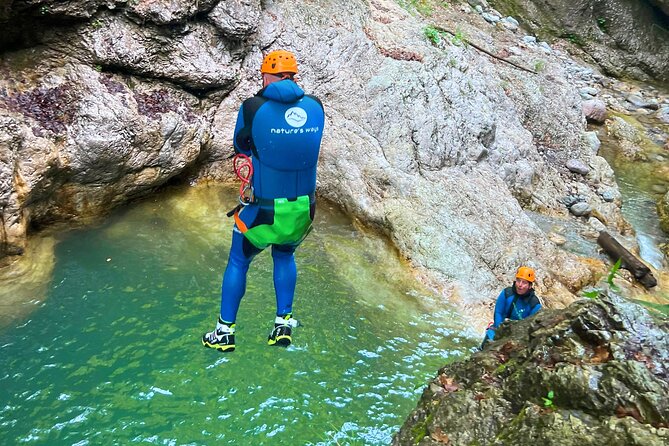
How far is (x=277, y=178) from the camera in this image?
157 inches

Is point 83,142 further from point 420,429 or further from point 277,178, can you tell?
point 420,429

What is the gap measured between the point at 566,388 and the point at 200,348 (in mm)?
3584

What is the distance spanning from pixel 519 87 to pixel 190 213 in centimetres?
747

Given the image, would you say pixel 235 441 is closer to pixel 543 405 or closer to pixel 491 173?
pixel 543 405

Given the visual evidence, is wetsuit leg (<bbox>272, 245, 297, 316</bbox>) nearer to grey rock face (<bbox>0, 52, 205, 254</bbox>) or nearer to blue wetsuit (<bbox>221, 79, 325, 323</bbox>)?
blue wetsuit (<bbox>221, 79, 325, 323</bbox>)

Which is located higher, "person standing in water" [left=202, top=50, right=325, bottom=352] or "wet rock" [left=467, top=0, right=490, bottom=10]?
"wet rock" [left=467, top=0, right=490, bottom=10]

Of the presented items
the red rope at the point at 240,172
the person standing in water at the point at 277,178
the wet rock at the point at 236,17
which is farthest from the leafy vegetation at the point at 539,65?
the red rope at the point at 240,172

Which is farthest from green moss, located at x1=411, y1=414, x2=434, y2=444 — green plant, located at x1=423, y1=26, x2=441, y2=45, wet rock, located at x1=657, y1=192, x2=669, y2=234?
wet rock, located at x1=657, y1=192, x2=669, y2=234

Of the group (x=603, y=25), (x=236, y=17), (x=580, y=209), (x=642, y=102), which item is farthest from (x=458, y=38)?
(x=603, y=25)

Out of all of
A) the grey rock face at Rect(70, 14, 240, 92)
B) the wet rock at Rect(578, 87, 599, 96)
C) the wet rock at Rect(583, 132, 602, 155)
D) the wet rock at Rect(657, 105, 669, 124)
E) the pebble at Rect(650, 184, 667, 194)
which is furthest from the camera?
the wet rock at Rect(657, 105, 669, 124)

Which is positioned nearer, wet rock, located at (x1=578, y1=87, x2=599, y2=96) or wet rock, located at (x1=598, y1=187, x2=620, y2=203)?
wet rock, located at (x1=598, y1=187, x2=620, y2=203)

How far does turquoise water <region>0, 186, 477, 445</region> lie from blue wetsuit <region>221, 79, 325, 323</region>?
1.08m

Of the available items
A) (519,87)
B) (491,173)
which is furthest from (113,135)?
(519,87)

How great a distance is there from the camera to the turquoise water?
461cm
